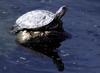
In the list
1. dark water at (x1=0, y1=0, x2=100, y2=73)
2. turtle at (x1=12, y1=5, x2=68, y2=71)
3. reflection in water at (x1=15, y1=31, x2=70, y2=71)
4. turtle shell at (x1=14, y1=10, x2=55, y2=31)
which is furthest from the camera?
turtle shell at (x1=14, y1=10, x2=55, y2=31)

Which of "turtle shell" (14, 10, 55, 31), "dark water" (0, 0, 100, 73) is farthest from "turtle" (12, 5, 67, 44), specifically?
"dark water" (0, 0, 100, 73)

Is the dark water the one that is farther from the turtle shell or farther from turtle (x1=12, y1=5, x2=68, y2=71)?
the turtle shell

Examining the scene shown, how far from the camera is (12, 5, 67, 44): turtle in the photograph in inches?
385

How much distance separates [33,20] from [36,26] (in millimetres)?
226

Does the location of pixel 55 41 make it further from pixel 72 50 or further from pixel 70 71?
pixel 70 71

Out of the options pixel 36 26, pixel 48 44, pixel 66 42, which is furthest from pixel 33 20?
pixel 66 42

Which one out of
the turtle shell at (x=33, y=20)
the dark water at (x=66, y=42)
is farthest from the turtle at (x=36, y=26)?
the dark water at (x=66, y=42)

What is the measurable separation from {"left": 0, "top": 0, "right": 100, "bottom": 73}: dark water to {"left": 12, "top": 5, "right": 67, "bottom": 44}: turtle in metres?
0.24

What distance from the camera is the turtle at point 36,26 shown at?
9781 millimetres

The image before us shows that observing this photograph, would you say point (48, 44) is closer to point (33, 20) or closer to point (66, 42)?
point (66, 42)

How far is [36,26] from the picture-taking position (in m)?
9.86

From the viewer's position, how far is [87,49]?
9.55 meters

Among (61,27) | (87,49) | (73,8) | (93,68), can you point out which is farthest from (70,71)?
(73,8)

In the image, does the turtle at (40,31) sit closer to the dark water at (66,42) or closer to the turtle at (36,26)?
the turtle at (36,26)
